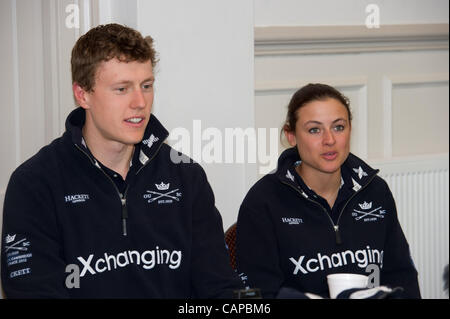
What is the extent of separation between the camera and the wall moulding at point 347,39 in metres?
3.25

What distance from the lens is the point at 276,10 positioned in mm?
3266

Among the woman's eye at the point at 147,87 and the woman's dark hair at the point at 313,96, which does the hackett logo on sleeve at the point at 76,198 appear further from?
the woman's dark hair at the point at 313,96

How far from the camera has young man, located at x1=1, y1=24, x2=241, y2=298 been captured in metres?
2.01

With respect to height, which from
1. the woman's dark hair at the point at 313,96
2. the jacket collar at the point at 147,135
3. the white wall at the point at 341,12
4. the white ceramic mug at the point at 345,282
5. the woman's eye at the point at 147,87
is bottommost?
the white ceramic mug at the point at 345,282

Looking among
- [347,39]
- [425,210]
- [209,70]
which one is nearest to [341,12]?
[347,39]

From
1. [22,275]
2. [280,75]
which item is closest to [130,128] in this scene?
[22,275]

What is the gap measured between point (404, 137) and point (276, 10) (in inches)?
37.8

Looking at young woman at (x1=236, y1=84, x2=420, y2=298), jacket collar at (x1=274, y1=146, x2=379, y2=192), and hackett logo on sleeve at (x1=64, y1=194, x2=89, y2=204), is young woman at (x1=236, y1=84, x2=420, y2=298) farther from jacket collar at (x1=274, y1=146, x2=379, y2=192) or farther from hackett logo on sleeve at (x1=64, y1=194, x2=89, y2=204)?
hackett logo on sleeve at (x1=64, y1=194, x2=89, y2=204)

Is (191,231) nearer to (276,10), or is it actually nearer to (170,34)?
(170,34)

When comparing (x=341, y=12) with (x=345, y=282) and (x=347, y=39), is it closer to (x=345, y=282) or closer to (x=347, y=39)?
(x=347, y=39)

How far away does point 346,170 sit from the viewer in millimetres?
2482

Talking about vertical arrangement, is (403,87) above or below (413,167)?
above

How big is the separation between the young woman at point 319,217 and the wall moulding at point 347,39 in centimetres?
79

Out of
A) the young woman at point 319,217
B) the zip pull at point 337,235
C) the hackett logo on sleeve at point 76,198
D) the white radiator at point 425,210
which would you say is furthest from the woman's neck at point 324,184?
the white radiator at point 425,210
